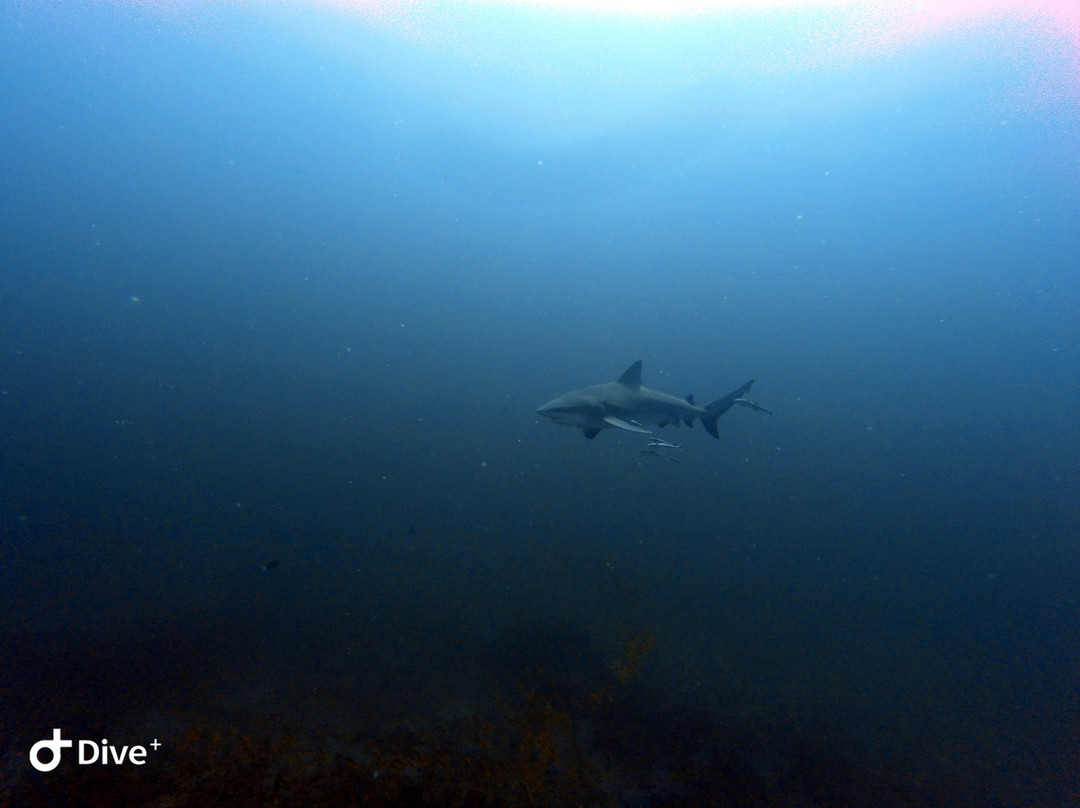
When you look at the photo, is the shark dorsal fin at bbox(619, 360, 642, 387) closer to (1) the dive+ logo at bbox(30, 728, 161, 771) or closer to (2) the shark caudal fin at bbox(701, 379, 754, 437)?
(2) the shark caudal fin at bbox(701, 379, 754, 437)

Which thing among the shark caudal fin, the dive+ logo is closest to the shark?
the shark caudal fin

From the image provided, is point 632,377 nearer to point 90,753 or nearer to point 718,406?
point 718,406

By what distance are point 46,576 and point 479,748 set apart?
1428 centimetres

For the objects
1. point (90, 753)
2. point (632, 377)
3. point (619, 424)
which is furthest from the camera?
point (632, 377)

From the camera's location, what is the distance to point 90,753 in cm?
550

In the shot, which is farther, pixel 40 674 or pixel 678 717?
pixel 40 674

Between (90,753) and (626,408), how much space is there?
981 centimetres

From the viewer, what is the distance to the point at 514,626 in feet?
31.4

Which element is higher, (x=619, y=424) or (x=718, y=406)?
(x=718, y=406)

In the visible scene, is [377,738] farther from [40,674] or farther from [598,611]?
[40,674]

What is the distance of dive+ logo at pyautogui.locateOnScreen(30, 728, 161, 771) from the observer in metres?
5.31

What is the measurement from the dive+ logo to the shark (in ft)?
25.2

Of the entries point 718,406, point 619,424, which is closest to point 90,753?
point 619,424

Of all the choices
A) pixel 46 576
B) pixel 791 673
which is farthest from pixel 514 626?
pixel 46 576
